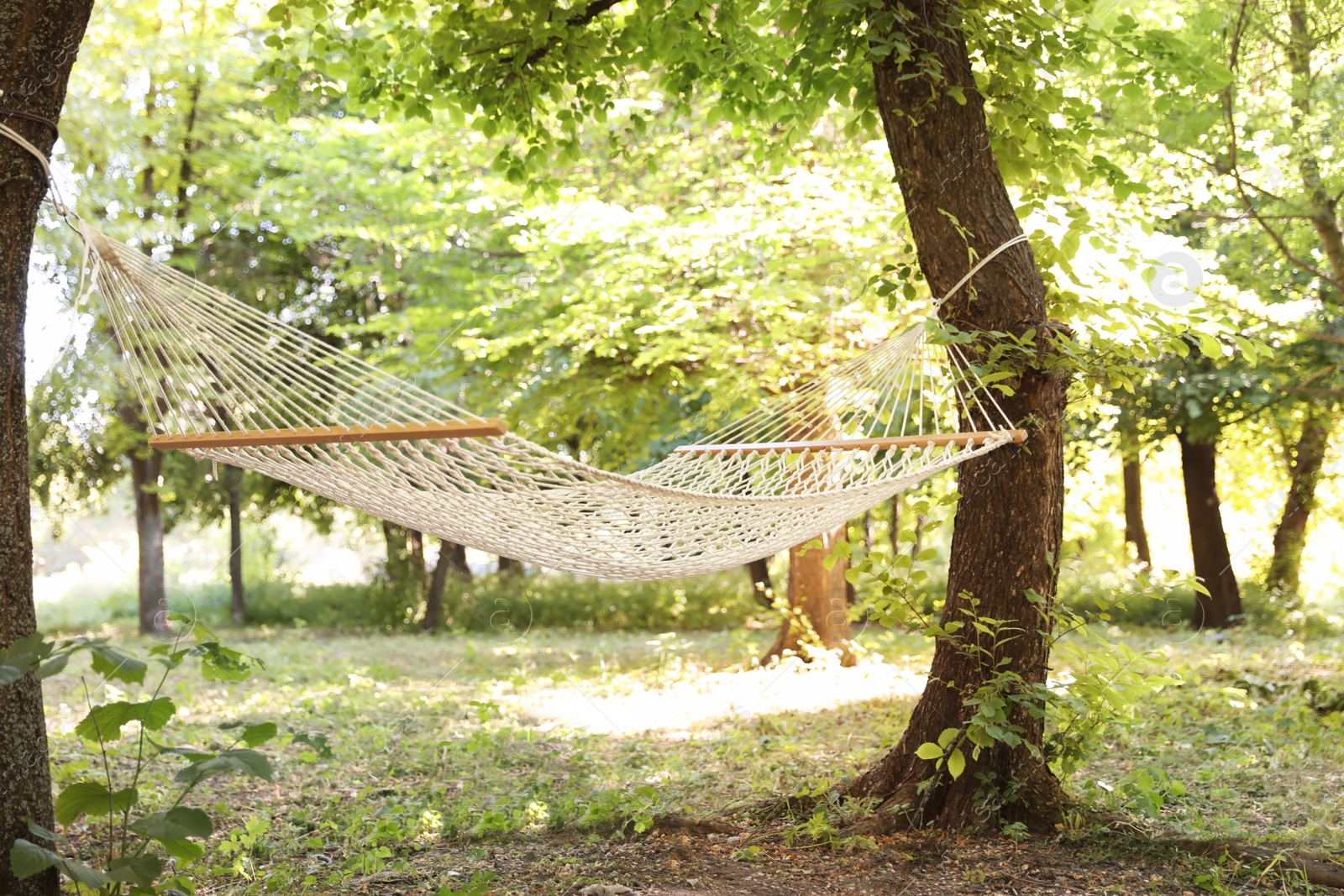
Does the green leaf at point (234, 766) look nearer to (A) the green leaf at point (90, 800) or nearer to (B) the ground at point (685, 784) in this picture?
(A) the green leaf at point (90, 800)

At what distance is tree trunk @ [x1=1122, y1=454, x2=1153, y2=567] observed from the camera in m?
Result: 6.96

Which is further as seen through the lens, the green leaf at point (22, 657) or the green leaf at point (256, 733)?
the green leaf at point (256, 733)

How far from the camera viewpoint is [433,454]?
1861 millimetres

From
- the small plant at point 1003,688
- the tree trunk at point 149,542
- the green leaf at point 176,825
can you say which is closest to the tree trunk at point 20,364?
the green leaf at point 176,825

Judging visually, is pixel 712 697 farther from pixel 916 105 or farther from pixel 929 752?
pixel 916 105

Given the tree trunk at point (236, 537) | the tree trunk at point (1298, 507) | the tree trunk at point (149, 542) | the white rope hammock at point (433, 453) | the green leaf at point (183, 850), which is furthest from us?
the tree trunk at point (236, 537)

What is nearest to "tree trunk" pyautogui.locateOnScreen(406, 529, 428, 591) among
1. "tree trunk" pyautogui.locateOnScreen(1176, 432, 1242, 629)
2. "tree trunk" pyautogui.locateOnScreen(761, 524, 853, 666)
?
"tree trunk" pyautogui.locateOnScreen(761, 524, 853, 666)

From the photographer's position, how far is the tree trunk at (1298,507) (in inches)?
236

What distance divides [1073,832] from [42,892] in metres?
1.78

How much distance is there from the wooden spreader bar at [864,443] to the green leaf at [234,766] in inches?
49.1

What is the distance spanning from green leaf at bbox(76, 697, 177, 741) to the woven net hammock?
16.1 inches

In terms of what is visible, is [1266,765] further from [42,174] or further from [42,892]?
[42,174]

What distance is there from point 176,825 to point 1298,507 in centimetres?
664

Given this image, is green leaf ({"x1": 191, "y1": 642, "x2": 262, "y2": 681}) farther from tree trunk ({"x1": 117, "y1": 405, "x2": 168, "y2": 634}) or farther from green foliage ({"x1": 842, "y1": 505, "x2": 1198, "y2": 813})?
tree trunk ({"x1": 117, "y1": 405, "x2": 168, "y2": 634})
